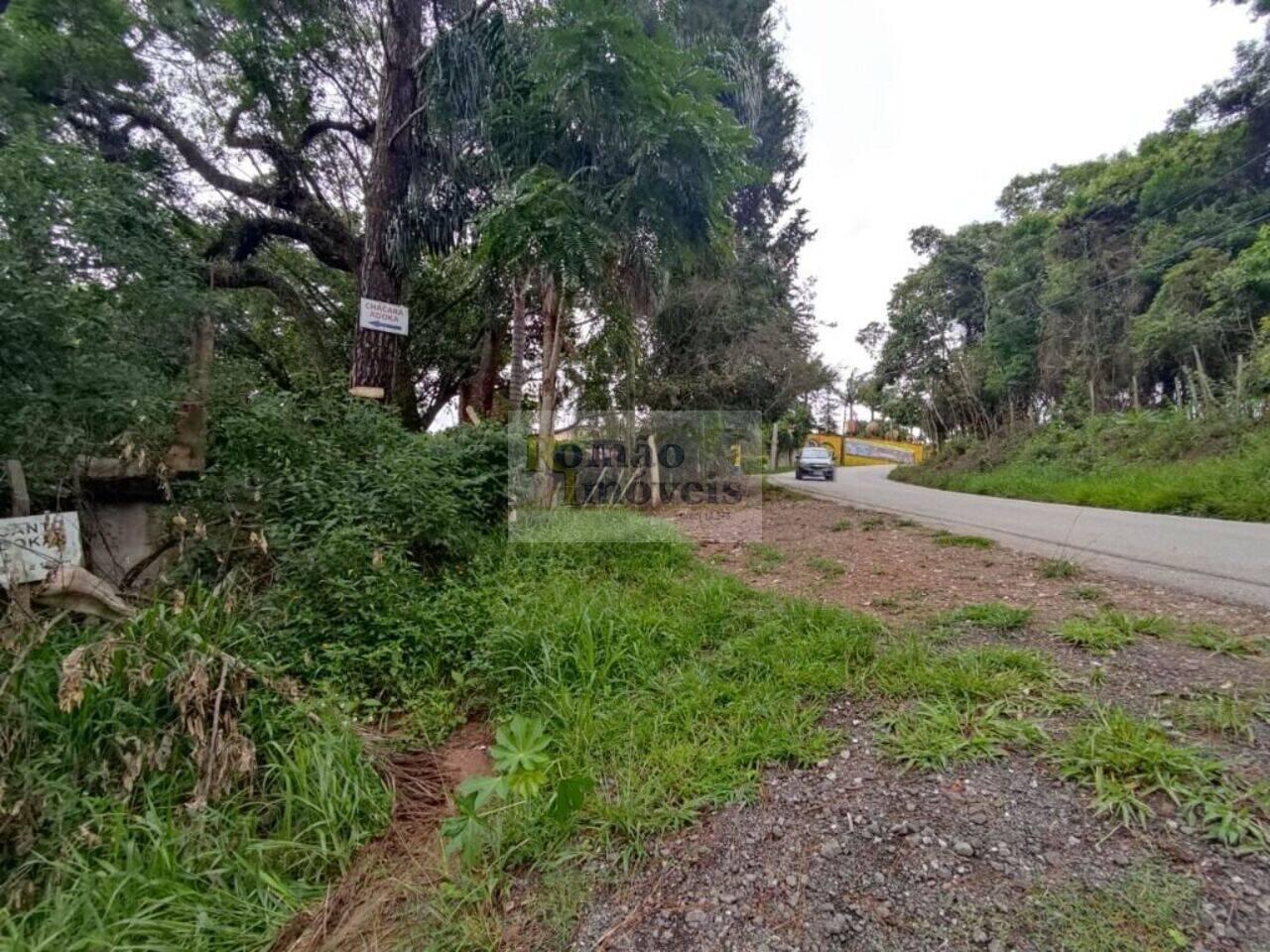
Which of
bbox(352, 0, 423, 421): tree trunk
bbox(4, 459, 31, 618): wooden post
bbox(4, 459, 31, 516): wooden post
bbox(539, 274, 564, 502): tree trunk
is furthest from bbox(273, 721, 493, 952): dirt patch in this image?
bbox(352, 0, 423, 421): tree trunk

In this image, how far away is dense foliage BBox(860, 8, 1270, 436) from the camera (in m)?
9.52

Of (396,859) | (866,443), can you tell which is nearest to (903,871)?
(396,859)

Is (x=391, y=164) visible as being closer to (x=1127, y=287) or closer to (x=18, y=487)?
(x=18, y=487)

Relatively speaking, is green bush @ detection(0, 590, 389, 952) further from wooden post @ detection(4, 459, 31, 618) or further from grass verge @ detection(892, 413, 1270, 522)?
grass verge @ detection(892, 413, 1270, 522)

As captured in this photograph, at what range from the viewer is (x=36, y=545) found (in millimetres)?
1885

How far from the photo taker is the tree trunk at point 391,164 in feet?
15.6

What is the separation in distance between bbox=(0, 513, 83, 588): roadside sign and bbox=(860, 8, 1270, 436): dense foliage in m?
13.5

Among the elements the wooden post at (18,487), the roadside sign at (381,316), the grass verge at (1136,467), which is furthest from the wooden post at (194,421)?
the grass verge at (1136,467)

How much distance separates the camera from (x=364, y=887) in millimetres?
1376

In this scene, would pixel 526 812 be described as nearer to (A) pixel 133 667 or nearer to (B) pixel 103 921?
(B) pixel 103 921

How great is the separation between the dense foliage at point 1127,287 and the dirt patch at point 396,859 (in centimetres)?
1240

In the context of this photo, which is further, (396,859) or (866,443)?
(866,443)

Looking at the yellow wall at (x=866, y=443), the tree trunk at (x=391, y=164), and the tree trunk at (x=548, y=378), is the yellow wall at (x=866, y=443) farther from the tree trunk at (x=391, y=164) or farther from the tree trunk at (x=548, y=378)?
the tree trunk at (x=391, y=164)

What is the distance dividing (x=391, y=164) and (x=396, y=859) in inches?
223
